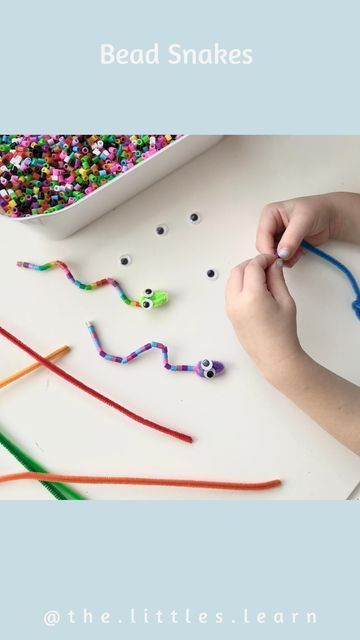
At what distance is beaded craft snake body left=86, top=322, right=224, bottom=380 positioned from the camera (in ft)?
3.05

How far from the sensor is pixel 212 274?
96 centimetres

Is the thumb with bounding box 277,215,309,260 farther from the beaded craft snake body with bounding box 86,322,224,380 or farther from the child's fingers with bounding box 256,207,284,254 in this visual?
the beaded craft snake body with bounding box 86,322,224,380

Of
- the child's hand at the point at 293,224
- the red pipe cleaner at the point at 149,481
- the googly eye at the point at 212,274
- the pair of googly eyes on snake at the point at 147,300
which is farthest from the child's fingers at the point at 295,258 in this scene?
the red pipe cleaner at the point at 149,481

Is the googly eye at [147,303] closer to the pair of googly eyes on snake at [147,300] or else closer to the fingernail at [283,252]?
the pair of googly eyes on snake at [147,300]

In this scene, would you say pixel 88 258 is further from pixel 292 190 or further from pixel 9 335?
pixel 292 190

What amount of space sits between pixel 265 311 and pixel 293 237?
0.12m

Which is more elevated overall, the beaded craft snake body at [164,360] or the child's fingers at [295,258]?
the child's fingers at [295,258]

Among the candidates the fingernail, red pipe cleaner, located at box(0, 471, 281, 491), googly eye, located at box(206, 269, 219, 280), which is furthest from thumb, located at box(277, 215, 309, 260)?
red pipe cleaner, located at box(0, 471, 281, 491)

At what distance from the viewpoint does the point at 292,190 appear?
97 centimetres

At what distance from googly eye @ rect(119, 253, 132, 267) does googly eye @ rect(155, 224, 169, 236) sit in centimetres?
6

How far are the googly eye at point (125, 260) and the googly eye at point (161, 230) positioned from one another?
0.06 metres

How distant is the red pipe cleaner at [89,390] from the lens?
0.93 metres

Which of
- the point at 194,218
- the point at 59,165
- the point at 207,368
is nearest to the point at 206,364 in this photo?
the point at 207,368

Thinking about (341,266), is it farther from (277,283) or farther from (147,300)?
(147,300)
